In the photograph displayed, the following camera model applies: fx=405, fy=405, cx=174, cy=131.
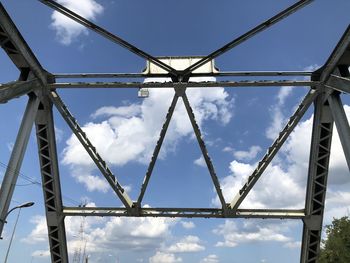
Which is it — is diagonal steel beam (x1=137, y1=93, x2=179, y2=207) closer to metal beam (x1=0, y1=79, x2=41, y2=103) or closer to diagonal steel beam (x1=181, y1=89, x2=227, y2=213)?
diagonal steel beam (x1=181, y1=89, x2=227, y2=213)

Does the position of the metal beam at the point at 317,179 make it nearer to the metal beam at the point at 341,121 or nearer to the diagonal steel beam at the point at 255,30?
the metal beam at the point at 341,121

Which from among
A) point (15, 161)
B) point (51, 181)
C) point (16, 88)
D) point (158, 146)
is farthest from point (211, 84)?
point (51, 181)

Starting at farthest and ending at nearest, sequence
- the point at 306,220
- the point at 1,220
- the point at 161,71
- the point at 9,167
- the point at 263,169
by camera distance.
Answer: the point at 306,220 → the point at 263,169 → the point at 161,71 → the point at 9,167 → the point at 1,220

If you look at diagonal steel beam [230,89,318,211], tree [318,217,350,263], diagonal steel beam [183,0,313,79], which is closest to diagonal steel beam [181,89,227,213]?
diagonal steel beam [230,89,318,211]

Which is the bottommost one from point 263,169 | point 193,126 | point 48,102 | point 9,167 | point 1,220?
point 1,220

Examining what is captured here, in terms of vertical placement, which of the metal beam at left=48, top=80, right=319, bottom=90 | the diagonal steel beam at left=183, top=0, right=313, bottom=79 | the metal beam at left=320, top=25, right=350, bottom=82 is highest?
the diagonal steel beam at left=183, top=0, right=313, bottom=79

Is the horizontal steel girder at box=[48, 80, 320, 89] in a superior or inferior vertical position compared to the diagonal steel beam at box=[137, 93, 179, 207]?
superior

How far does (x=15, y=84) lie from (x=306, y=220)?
1895 centimetres

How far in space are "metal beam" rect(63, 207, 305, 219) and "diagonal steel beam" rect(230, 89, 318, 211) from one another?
1517 millimetres

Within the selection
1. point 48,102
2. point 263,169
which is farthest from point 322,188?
point 48,102

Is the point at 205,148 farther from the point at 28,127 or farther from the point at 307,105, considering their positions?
the point at 28,127

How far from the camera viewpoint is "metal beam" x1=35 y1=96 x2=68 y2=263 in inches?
923

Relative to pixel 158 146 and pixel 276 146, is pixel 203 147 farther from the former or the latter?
pixel 276 146

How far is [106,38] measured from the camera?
19.7 metres
